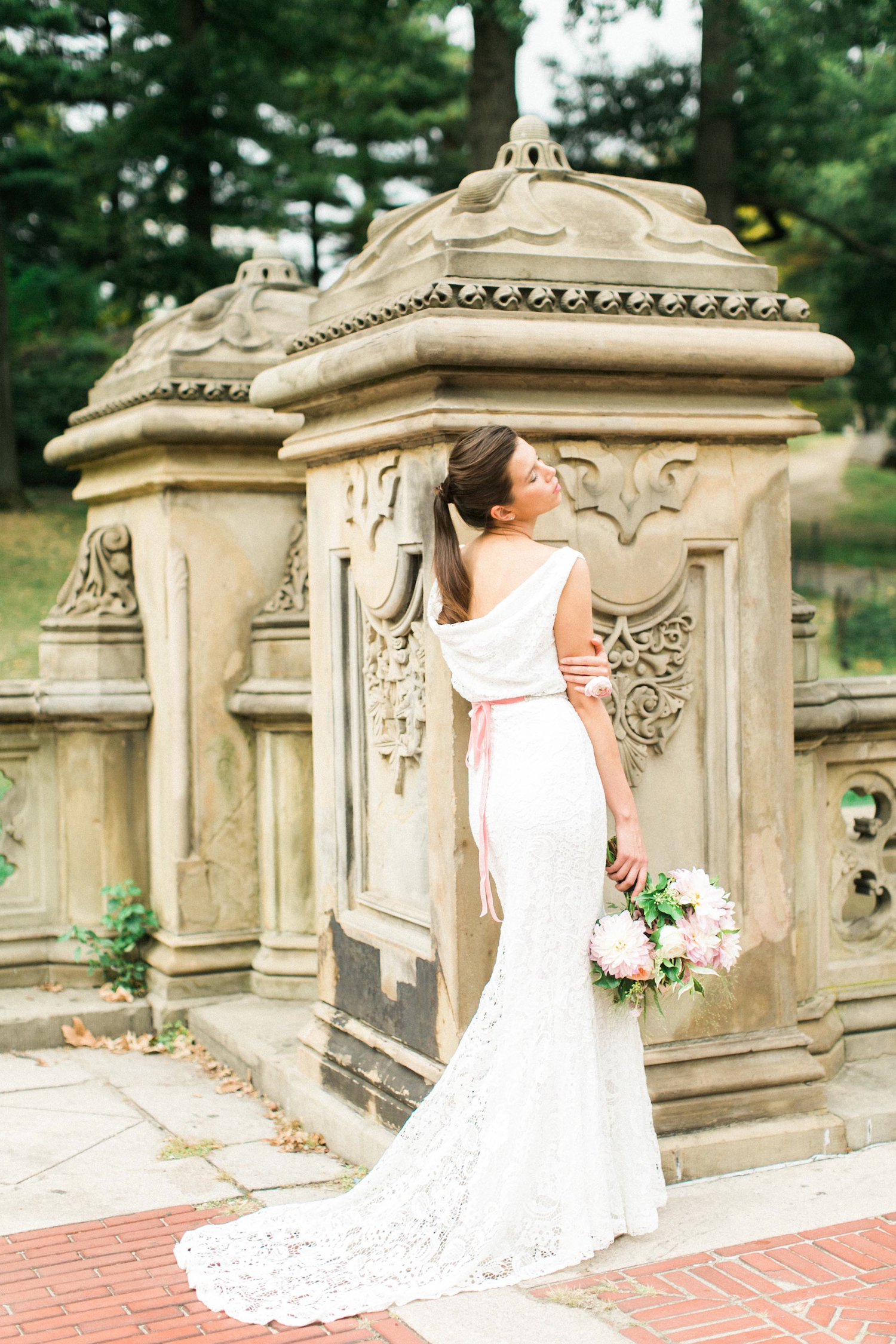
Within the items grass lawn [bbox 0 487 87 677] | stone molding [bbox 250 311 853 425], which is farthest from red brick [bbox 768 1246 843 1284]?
grass lawn [bbox 0 487 87 677]

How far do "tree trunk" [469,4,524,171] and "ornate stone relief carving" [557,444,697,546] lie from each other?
1149 centimetres

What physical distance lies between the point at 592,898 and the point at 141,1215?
155cm

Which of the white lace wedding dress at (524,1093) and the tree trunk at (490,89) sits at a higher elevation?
the tree trunk at (490,89)

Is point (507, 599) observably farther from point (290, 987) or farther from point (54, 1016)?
point (54, 1016)

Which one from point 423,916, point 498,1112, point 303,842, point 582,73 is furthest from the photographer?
point 582,73

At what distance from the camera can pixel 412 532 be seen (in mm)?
3996

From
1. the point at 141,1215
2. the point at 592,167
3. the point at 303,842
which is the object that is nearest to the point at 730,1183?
the point at 141,1215

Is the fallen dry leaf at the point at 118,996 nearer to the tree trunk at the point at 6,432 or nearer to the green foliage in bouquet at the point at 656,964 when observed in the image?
the green foliage in bouquet at the point at 656,964

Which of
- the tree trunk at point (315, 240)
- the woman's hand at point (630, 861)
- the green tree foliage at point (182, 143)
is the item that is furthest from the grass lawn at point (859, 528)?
the woman's hand at point (630, 861)

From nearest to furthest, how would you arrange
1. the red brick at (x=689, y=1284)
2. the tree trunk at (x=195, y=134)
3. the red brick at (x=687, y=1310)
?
the red brick at (x=687, y=1310), the red brick at (x=689, y=1284), the tree trunk at (x=195, y=134)

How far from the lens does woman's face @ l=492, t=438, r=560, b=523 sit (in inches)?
138

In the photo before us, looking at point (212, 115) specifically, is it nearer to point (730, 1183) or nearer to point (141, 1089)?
point (141, 1089)

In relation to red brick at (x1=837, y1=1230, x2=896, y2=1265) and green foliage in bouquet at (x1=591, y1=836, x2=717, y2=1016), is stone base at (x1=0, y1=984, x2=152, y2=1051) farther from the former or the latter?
red brick at (x1=837, y1=1230, x2=896, y2=1265)

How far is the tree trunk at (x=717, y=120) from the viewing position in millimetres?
16781
